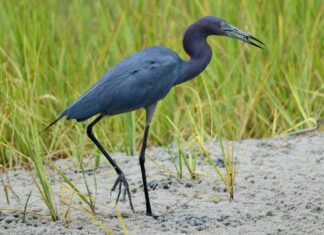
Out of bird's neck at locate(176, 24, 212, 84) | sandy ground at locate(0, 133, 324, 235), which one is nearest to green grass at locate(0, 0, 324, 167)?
sandy ground at locate(0, 133, 324, 235)

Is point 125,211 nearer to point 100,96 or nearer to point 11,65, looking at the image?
point 100,96

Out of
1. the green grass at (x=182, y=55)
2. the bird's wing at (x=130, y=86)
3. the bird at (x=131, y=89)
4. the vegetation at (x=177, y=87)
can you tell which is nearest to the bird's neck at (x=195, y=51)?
the bird at (x=131, y=89)

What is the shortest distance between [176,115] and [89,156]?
21.9 inches

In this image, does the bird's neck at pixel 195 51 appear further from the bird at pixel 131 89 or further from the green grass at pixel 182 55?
the green grass at pixel 182 55

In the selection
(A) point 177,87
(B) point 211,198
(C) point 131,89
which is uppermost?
(C) point 131,89

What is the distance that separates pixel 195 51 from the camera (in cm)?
421

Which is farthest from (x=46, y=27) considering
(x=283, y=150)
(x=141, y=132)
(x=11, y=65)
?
(x=283, y=150)

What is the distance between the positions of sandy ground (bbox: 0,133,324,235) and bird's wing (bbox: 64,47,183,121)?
371mm

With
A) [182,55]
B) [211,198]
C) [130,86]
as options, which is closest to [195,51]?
[130,86]

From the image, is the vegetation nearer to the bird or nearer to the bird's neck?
the bird's neck

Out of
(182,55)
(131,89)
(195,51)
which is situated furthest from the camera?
(182,55)

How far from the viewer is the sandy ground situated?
141 inches

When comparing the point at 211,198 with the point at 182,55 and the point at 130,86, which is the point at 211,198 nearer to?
the point at 130,86

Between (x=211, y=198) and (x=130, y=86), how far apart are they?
2.04 ft
